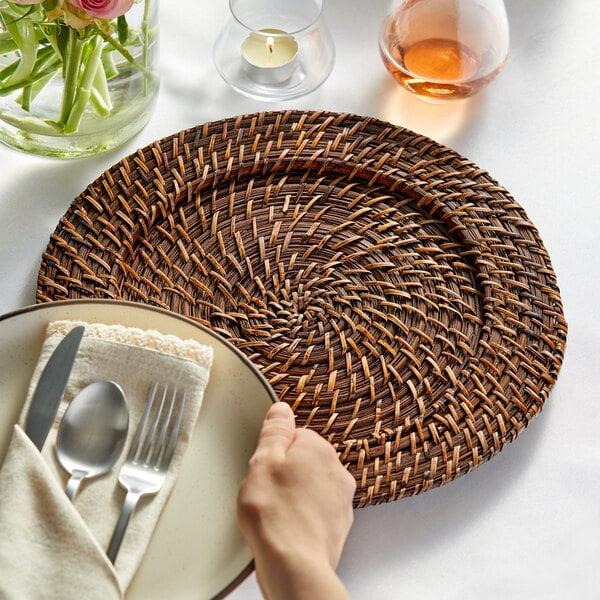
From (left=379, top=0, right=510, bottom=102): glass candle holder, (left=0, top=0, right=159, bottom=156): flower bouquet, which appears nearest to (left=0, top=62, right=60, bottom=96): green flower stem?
(left=0, top=0, right=159, bottom=156): flower bouquet

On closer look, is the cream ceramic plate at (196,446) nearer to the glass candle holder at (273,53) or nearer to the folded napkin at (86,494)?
the folded napkin at (86,494)

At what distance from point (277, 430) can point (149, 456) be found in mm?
82

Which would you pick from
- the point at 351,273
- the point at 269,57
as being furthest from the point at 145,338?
the point at 269,57

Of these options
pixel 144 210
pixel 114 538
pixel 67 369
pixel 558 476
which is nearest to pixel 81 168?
pixel 144 210

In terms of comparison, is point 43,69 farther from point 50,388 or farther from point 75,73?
point 50,388

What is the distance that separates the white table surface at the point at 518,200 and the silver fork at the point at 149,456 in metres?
0.10

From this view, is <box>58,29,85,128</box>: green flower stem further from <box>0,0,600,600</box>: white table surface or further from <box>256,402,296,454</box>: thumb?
<box>256,402,296,454</box>: thumb

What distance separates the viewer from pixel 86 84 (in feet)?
1.94

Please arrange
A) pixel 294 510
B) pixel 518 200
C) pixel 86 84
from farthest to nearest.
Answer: pixel 518 200 → pixel 86 84 → pixel 294 510

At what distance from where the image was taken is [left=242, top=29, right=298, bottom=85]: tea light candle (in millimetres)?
704

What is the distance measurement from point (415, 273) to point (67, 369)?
0.26 m

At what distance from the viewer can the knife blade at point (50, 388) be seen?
521 millimetres

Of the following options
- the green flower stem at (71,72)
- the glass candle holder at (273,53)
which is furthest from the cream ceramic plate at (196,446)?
the glass candle holder at (273,53)

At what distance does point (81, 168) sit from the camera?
683 mm
